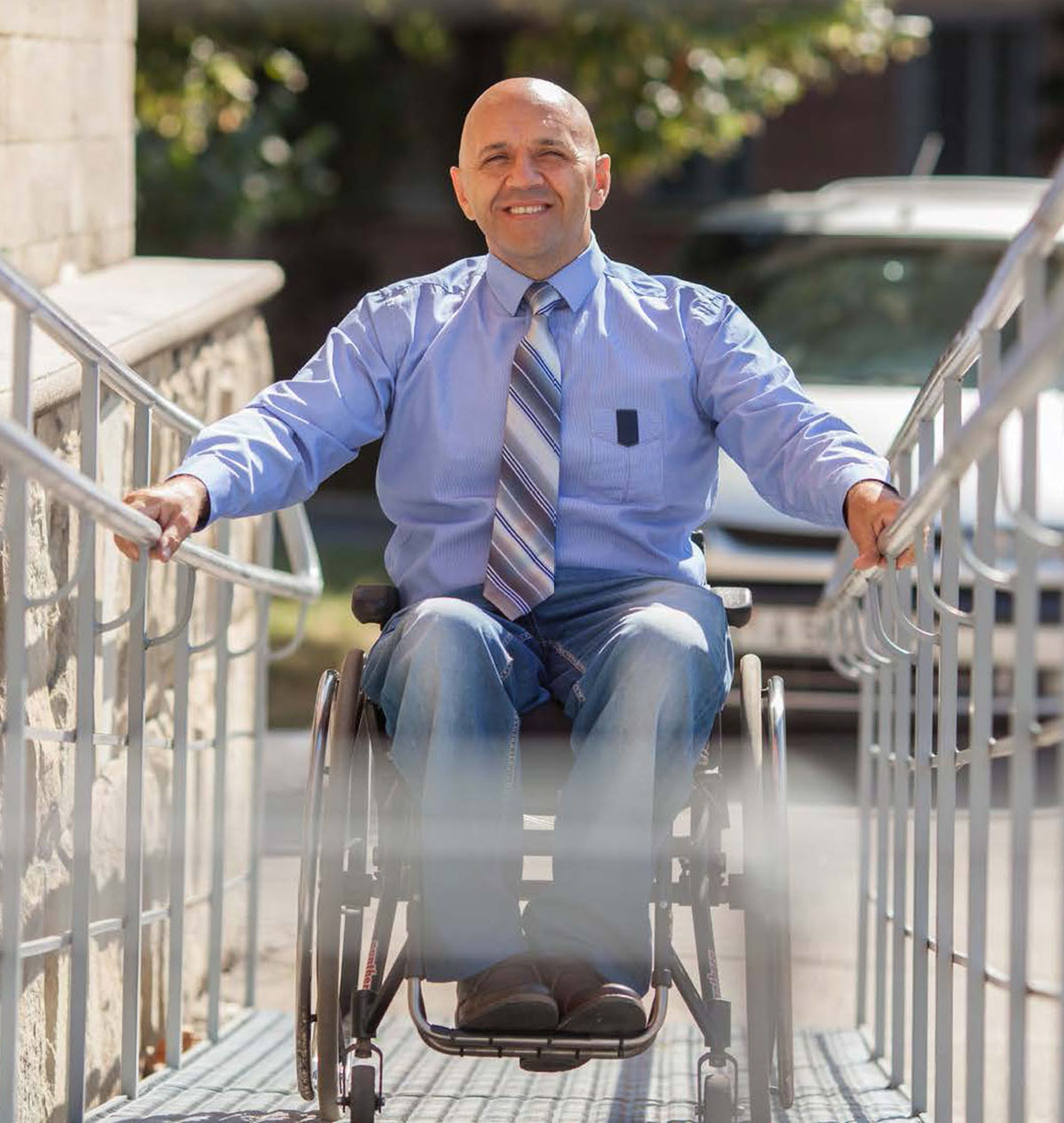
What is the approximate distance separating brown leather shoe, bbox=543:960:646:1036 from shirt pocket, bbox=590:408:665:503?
80 cm

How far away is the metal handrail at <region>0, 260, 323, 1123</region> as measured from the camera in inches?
117

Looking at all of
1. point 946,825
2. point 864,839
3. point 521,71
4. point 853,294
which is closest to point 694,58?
point 521,71

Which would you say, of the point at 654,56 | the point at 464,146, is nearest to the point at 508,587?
the point at 464,146

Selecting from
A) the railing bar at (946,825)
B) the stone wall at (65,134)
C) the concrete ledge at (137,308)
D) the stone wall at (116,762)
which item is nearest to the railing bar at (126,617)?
the stone wall at (116,762)

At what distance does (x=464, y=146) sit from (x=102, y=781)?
1.30 m

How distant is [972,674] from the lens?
319 centimetres

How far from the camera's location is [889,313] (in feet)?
26.2

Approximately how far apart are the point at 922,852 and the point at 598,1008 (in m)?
0.82

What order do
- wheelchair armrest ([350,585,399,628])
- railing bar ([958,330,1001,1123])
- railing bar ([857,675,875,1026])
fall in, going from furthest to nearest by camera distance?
1. railing bar ([857,675,875,1026])
2. wheelchair armrest ([350,585,399,628])
3. railing bar ([958,330,1001,1123])

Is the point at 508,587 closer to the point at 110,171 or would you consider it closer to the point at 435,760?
the point at 435,760

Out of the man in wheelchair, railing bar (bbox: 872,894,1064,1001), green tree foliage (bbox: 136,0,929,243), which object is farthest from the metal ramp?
green tree foliage (bbox: 136,0,929,243)

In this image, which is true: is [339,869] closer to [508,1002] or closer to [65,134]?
[508,1002]

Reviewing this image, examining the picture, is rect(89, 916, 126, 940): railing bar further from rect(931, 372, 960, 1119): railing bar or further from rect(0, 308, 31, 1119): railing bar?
rect(931, 372, 960, 1119): railing bar

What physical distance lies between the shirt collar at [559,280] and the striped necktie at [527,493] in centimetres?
12
